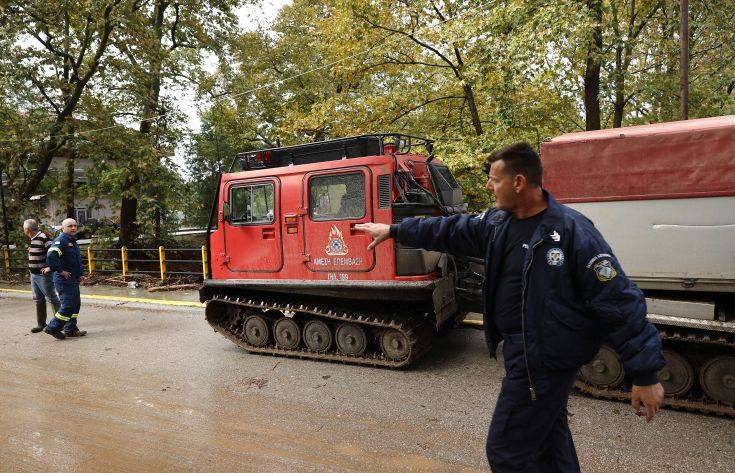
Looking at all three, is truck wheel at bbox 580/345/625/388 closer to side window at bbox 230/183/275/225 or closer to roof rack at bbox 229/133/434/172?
roof rack at bbox 229/133/434/172

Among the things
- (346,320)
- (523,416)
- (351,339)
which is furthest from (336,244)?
(523,416)

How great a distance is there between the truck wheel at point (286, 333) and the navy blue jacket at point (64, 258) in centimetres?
380

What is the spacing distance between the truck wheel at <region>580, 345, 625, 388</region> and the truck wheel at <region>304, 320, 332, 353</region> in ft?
9.74

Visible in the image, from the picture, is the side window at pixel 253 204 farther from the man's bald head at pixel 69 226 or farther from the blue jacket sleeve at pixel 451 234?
the blue jacket sleeve at pixel 451 234

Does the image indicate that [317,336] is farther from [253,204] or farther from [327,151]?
[327,151]

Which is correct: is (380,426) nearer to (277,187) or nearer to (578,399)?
(578,399)

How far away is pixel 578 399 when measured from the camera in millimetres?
4734

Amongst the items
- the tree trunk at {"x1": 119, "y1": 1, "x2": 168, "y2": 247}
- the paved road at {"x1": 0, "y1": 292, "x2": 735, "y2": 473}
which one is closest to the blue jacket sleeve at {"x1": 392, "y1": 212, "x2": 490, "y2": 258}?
the paved road at {"x1": 0, "y1": 292, "x2": 735, "y2": 473}

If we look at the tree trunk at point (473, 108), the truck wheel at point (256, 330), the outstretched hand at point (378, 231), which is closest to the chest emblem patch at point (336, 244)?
the truck wheel at point (256, 330)

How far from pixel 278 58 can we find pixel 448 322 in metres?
16.7

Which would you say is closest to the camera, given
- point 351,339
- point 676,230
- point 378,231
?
point 378,231

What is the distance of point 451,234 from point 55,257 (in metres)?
7.31

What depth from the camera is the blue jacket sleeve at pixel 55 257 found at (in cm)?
777

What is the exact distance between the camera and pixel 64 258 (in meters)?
7.86
